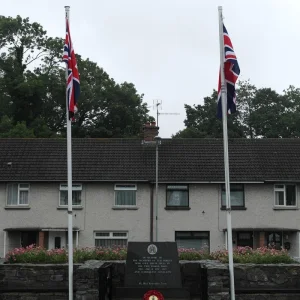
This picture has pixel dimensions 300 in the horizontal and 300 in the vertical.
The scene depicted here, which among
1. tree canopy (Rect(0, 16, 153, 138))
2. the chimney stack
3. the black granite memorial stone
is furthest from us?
tree canopy (Rect(0, 16, 153, 138))

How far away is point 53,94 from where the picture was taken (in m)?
61.0

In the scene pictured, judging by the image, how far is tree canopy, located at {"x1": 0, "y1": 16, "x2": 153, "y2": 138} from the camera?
59719mm

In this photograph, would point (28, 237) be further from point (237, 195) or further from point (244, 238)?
point (244, 238)

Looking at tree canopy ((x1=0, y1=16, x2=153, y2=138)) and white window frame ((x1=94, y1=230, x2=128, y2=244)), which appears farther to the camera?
tree canopy ((x1=0, y1=16, x2=153, y2=138))

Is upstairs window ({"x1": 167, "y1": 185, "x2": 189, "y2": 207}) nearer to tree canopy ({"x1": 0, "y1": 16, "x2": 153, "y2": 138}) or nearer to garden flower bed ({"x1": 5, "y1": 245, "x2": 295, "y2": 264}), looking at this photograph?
garden flower bed ({"x1": 5, "y1": 245, "x2": 295, "y2": 264})

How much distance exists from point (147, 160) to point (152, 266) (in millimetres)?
19848

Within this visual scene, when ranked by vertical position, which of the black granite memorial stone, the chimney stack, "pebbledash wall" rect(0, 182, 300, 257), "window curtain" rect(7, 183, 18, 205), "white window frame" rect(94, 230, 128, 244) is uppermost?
the chimney stack

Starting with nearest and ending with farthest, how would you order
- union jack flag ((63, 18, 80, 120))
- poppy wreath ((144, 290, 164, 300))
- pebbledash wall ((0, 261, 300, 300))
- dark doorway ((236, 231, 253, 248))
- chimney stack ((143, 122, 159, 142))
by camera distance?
poppy wreath ((144, 290, 164, 300))
union jack flag ((63, 18, 80, 120))
pebbledash wall ((0, 261, 300, 300))
dark doorway ((236, 231, 253, 248))
chimney stack ((143, 122, 159, 142))

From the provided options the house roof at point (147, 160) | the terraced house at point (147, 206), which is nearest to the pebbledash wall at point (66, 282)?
the terraced house at point (147, 206)

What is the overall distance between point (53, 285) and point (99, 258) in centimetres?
201

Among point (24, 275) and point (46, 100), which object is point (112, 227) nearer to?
point (24, 275)

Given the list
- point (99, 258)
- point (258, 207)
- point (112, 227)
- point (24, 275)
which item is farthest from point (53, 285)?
point (258, 207)

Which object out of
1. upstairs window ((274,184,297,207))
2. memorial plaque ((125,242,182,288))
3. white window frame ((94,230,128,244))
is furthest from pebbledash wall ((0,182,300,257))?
memorial plaque ((125,242,182,288))

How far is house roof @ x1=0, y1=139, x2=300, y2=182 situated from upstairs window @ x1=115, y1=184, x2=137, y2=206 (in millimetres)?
548
